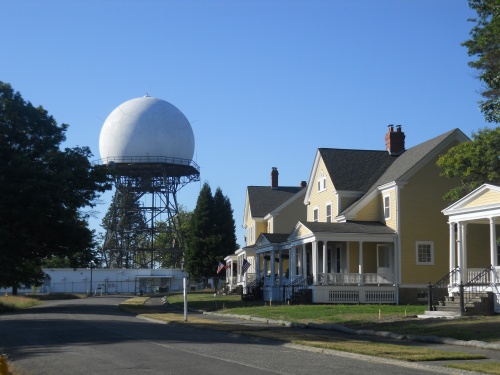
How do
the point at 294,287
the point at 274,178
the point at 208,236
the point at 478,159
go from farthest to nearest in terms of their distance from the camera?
the point at 208,236 → the point at 274,178 → the point at 294,287 → the point at 478,159

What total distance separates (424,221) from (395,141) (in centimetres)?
953

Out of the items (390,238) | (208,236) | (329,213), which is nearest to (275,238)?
(329,213)

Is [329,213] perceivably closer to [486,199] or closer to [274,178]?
[486,199]

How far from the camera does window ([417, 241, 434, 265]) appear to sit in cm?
4406

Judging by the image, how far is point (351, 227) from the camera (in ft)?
145

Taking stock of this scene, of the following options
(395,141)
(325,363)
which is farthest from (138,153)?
(325,363)

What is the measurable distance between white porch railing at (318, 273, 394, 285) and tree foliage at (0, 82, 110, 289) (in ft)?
43.4

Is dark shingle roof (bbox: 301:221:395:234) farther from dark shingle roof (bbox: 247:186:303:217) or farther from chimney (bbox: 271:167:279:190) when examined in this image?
chimney (bbox: 271:167:279:190)

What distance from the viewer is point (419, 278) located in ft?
144

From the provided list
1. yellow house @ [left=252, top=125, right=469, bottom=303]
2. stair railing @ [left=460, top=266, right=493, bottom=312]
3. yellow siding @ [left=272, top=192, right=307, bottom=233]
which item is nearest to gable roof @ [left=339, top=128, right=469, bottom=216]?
yellow house @ [left=252, top=125, right=469, bottom=303]

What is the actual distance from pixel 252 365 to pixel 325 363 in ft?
5.21

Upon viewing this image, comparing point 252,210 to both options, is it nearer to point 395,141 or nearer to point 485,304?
point 395,141

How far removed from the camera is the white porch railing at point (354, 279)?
144ft

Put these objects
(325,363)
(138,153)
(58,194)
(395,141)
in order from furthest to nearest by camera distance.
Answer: (138,153) → (395,141) → (58,194) → (325,363)
